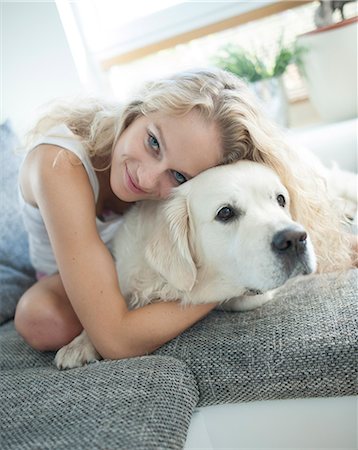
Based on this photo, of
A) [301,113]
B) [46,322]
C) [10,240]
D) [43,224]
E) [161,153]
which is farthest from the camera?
[301,113]

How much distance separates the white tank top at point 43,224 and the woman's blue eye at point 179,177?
0.97 ft

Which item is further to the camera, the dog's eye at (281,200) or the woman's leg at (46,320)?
the woman's leg at (46,320)

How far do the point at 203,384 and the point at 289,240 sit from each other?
40 cm

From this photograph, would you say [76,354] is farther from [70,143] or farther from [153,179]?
[70,143]

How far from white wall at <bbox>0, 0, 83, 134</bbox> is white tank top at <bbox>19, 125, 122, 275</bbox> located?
3.28 feet

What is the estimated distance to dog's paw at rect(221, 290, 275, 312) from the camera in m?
1.51

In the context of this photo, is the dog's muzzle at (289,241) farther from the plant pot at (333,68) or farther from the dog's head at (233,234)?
the plant pot at (333,68)

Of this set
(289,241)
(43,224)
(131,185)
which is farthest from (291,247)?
(43,224)

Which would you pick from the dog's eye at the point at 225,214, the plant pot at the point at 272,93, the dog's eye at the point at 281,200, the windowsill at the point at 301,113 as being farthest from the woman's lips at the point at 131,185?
the windowsill at the point at 301,113

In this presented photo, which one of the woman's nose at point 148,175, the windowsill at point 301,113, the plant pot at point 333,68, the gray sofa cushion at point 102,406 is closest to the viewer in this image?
the gray sofa cushion at point 102,406

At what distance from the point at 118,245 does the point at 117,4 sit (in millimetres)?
2040

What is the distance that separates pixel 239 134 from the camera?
1.47m

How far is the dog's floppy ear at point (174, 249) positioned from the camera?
145cm

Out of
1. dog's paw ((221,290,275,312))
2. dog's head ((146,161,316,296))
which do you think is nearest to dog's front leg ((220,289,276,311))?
dog's paw ((221,290,275,312))
